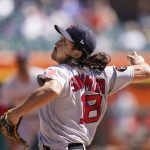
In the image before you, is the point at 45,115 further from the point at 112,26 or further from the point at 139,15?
the point at 139,15

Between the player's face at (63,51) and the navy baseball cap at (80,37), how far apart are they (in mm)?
39

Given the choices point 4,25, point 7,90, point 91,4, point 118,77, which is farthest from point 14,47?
point 118,77

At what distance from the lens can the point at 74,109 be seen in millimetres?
4383

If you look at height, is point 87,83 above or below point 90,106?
above

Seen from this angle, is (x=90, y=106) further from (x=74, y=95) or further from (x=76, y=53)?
(x=76, y=53)

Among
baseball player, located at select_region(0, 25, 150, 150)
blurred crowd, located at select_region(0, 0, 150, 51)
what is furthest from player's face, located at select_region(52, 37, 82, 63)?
blurred crowd, located at select_region(0, 0, 150, 51)

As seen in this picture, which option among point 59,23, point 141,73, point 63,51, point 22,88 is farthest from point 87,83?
point 59,23

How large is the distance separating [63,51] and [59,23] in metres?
6.93

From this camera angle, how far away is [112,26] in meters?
11.7

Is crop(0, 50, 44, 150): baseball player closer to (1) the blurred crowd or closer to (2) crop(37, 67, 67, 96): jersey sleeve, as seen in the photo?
(1) the blurred crowd

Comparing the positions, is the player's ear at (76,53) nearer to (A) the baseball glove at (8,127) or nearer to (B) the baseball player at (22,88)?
(A) the baseball glove at (8,127)

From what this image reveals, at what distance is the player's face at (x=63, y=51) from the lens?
4.38 m

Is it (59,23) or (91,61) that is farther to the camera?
(59,23)

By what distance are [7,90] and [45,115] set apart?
400 cm
